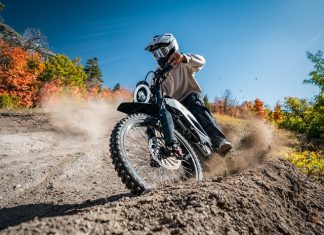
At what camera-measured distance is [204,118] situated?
536cm

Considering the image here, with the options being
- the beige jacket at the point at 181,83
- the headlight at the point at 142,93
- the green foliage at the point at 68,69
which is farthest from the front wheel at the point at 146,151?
the green foliage at the point at 68,69

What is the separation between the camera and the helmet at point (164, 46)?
4.71 metres

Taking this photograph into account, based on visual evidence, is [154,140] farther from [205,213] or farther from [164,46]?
[205,213]

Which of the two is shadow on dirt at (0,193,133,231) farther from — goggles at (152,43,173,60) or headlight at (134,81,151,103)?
goggles at (152,43,173,60)

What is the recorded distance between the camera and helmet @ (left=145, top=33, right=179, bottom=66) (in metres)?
4.71

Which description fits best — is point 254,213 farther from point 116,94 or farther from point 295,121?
point 116,94

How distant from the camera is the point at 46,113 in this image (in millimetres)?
14945

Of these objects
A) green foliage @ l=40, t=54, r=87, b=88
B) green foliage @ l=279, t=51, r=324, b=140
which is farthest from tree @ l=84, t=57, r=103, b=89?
green foliage @ l=279, t=51, r=324, b=140

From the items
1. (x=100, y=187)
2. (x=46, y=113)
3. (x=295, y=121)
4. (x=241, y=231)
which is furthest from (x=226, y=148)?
(x=295, y=121)

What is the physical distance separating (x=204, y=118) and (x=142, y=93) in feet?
4.64

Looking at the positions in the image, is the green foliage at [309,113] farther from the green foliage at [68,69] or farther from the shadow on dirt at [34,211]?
the green foliage at [68,69]

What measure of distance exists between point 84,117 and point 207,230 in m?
14.4

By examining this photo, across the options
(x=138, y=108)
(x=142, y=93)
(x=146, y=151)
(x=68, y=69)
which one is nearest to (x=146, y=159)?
(x=146, y=151)

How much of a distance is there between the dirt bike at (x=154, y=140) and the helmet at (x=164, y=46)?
253mm
